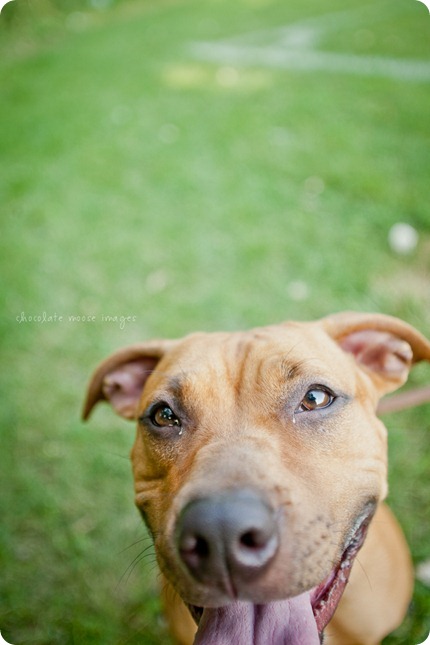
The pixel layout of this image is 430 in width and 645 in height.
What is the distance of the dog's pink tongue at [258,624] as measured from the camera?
2258 millimetres

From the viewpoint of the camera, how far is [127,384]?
→ 3.45 metres

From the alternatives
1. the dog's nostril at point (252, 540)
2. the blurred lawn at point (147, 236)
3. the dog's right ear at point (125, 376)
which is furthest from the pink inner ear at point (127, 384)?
the dog's nostril at point (252, 540)

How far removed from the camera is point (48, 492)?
4445mm

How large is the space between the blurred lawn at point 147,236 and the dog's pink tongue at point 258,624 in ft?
1.60

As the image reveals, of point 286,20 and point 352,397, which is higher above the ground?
point 352,397

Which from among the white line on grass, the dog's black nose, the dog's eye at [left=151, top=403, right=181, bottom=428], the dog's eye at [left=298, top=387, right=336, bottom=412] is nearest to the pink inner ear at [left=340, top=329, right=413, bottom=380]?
the dog's eye at [left=298, top=387, right=336, bottom=412]

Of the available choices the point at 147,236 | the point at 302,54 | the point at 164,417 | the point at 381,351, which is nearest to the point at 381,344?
the point at 381,351

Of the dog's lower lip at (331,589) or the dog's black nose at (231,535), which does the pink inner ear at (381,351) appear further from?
the dog's black nose at (231,535)

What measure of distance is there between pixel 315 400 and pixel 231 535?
0.86 metres

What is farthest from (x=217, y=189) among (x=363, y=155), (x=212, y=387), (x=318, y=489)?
(x=318, y=489)

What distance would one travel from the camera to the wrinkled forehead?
8.18 feet

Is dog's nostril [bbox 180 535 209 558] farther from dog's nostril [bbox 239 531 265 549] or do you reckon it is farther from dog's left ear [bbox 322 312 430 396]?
dog's left ear [bbox 322 312 430 396]

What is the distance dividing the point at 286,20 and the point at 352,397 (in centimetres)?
1111

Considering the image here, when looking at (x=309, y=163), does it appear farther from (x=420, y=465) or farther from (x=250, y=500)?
(x=250, y=500)
